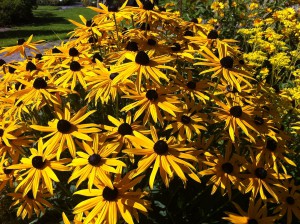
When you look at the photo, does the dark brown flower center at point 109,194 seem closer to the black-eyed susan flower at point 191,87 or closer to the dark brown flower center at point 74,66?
the black-eyed susan flower at point 191,87

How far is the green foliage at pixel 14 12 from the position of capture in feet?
53.9

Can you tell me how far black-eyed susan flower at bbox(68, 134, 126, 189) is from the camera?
1.70 metres

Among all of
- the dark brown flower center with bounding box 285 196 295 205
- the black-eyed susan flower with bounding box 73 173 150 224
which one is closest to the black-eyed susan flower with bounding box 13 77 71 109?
the black-eyed susan flower with bounding box 73 173 150 224

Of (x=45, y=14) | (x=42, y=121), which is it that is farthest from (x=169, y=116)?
(x=45, y=14)

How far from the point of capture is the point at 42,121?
275 centimetres

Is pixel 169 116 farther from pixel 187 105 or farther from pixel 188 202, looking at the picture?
pixel 188 202

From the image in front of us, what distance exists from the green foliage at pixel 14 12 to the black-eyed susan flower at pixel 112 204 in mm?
16662

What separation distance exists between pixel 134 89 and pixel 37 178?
754 millimetres

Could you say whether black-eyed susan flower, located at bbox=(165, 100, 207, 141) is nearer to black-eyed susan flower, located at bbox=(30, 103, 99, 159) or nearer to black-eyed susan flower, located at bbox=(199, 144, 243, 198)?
black-eyed susan flower, located at bbox=(199, 144, 243, 198)

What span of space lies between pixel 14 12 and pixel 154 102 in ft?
56.5

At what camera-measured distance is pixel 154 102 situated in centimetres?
197

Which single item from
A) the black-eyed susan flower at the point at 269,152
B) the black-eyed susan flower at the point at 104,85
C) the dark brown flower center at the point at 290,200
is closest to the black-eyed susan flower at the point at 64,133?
the black-eyed susan flower at the point at 104,85

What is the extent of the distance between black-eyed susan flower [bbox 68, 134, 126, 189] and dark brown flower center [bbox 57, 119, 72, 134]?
14 cm

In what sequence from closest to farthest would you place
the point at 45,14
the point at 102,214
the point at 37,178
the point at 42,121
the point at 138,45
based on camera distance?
the point at 102,214, the point at 37,178, the point at 138,45, the point at 42,121, the point at 45,14
